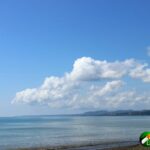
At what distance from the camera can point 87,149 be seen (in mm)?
44562

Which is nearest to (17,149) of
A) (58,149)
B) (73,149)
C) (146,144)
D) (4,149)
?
(4,149)

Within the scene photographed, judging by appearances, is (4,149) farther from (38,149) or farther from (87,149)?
(87,149)

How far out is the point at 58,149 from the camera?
48.9 m

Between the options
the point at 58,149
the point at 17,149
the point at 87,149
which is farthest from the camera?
the point at 17,149

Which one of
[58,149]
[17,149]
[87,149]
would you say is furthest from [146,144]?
[17,149]

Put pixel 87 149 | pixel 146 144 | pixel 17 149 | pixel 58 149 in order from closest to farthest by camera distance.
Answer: pixel 146 144
pixel 87 149
pixel 58 149
pixel 17 149

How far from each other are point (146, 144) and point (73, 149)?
34406 mm

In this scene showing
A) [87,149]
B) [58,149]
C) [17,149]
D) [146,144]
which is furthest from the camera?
[17,149]

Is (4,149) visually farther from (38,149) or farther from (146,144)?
(146,144)

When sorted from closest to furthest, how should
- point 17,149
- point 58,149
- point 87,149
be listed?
point 87,149 < point 58,149 < point 17,149

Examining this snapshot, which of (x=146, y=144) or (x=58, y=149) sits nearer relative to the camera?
(x=146, y=144)

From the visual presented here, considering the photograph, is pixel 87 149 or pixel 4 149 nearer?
pixel 87 149

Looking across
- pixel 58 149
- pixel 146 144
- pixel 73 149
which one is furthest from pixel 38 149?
pixel 146 144

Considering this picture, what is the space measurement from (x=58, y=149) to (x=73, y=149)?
3.35m
